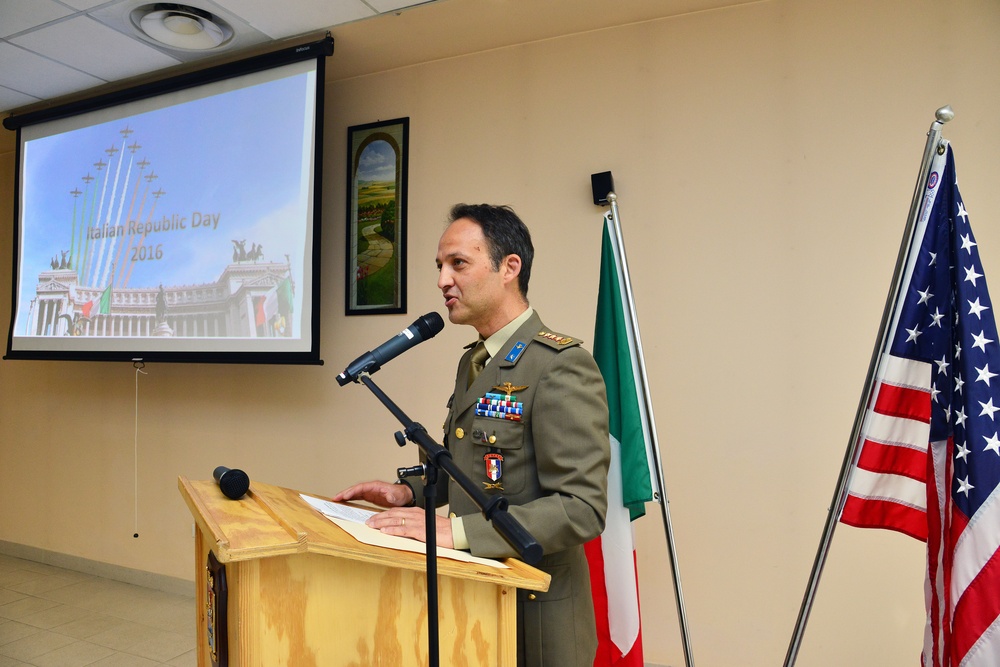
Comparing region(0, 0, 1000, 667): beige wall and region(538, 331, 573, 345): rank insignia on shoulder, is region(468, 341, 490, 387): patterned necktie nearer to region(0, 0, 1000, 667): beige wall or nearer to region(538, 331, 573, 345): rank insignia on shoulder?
region(538, 331, 573, 345): rank insignia on shoulder

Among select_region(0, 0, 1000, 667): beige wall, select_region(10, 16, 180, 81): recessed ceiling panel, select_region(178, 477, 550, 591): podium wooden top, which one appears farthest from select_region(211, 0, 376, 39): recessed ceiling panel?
select_region(178, 477, 550, 591): podium wooden top

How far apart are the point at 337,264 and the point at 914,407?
263cm

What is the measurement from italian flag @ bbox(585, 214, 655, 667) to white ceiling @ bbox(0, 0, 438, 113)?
5.74ft

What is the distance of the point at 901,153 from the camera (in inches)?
97.3

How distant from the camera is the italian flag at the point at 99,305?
12.9 feet

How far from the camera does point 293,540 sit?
3.11 ft

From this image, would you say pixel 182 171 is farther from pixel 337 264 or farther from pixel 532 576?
pixel 532 576

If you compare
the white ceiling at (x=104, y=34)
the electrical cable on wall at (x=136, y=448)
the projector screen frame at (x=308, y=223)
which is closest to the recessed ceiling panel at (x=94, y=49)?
the white ceiling at (x=104, y=34)

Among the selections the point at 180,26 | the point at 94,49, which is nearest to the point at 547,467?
the point at 180,26

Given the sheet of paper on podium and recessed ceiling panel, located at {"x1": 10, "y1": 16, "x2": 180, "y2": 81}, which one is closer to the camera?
the sheet of paper on podium

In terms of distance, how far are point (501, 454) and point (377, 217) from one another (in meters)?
2.21

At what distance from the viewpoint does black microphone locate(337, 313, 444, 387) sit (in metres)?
1.19

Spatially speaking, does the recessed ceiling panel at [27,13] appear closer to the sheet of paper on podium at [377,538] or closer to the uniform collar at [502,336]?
the uniform collar at [502,336]

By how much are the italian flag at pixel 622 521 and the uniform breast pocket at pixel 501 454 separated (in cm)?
87
